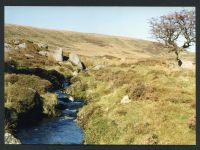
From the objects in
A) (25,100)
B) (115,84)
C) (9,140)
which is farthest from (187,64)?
(9,140)

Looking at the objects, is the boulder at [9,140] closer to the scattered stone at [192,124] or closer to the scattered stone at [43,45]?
the scattered stone at [43,45]

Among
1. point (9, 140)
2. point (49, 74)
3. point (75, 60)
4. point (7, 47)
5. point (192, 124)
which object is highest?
point (7, 47)

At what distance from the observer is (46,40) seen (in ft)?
102

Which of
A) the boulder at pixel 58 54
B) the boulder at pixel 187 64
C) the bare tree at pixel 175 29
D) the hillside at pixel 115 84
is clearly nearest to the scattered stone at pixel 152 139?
the hillside at pixel 115 84

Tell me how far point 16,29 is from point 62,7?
12.4 feet

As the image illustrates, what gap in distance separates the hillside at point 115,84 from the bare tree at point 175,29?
0.66 m

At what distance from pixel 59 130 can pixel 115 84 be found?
5.42 meters

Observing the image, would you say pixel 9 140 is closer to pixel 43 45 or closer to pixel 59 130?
pixel 59 130

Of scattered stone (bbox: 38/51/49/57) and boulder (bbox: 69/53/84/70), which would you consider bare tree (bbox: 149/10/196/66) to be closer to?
boulder (bbox: 69/53/84/70)

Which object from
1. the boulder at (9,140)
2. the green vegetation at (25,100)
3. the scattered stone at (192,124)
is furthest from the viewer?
the green vegetation at (25,100)

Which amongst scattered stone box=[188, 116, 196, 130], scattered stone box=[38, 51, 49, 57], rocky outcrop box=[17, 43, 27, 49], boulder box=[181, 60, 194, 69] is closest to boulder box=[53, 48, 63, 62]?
scattered stone box=[38, 51, 49, 57]

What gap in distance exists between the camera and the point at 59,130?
90.4 feet

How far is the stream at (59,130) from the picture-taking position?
2619 cm

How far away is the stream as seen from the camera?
85.9 ft
